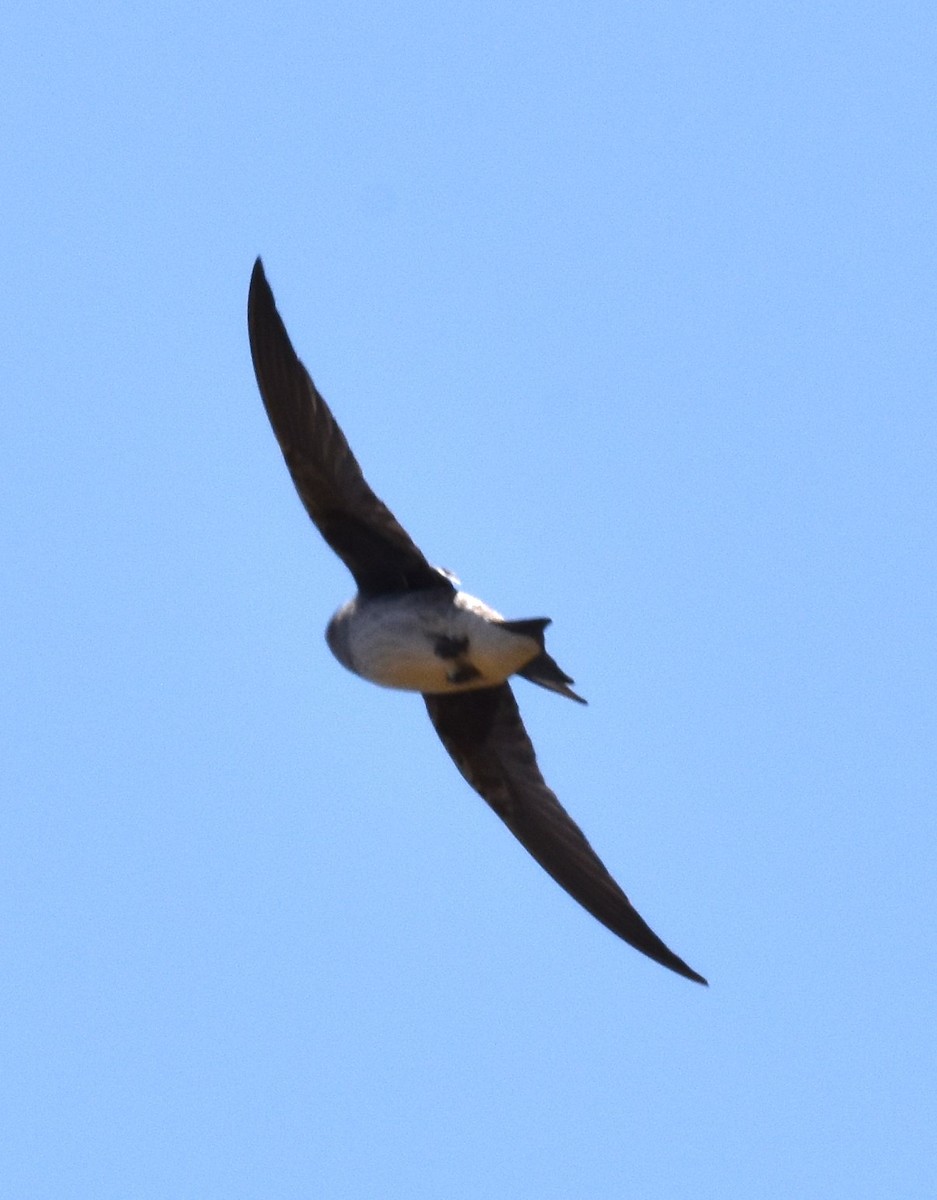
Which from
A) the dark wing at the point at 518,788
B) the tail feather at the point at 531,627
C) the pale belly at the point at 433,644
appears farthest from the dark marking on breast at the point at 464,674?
the dark wing at the point at 518,788

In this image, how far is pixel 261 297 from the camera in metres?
11.4

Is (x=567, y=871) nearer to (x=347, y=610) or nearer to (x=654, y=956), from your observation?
(x=654, y=956)

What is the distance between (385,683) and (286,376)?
4.84ft

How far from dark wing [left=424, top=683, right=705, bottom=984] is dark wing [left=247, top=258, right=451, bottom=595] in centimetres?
96

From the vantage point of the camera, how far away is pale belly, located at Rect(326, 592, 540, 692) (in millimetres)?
11367

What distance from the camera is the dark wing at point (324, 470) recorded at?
1148cm

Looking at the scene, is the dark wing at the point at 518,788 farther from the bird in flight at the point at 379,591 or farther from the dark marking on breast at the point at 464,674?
the dark marking on breast at the point at 464,674

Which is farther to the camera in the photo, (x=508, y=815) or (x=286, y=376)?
(x=508, y=815)

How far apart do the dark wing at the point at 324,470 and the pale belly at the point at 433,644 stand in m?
0.15

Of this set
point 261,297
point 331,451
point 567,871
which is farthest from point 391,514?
point 567,871

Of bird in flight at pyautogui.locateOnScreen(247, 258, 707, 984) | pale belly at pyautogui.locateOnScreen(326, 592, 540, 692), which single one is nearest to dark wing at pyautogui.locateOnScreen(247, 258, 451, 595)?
bird in flight at pyautogui.locateOnScreen(247, 258, 707, 984)

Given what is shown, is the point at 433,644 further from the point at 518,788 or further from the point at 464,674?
the point at 518,788

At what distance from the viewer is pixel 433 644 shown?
37.7ft

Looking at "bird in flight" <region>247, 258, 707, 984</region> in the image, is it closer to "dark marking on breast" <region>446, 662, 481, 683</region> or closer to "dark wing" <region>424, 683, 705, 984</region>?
"dark marking on breast" <region>446, 662, 481, 683</region>
